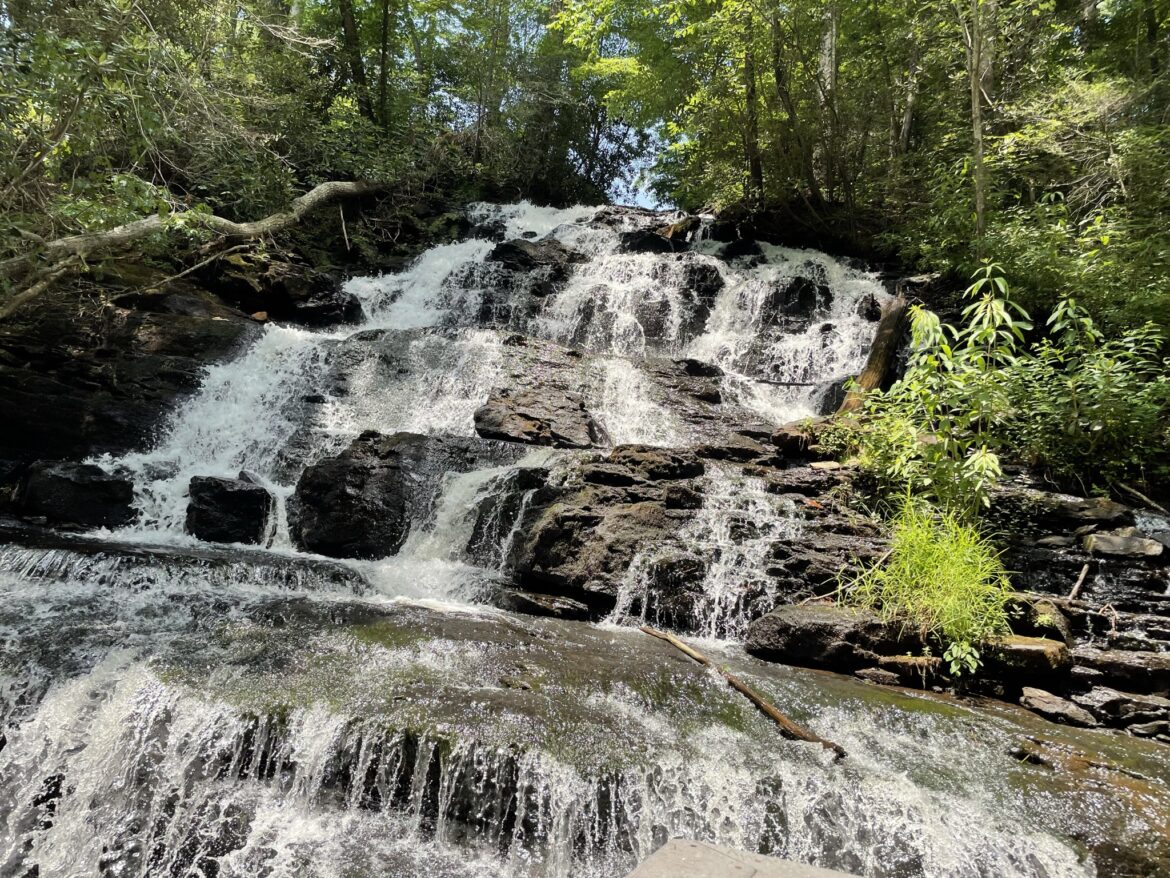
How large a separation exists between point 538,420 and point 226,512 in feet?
13.5

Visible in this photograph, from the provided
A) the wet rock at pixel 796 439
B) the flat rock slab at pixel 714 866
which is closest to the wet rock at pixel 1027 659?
the wet rock at pixel 796 439

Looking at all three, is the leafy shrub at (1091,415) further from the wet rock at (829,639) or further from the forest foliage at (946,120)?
the wet rock at (829,639)

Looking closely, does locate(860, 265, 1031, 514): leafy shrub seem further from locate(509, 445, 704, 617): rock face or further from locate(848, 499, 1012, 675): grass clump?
locate(509, 445, 704, 617): rock face

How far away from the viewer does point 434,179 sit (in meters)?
19.3

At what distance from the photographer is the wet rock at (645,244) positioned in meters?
15.9

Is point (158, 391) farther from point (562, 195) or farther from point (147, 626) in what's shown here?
point (562, 195)

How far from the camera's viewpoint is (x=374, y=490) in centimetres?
805

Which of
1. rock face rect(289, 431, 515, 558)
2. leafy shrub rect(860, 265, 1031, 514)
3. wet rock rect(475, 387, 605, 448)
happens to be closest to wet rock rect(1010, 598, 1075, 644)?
leafy shrub rect(860, 265, 1031, 514)

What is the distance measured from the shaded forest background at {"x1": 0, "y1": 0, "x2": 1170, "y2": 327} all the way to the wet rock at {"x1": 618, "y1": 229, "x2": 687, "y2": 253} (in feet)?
7.54

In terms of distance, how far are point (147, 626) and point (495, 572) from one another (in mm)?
3187

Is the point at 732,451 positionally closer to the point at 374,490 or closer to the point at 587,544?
the point at 587,544

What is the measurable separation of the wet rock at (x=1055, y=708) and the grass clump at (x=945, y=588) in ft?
1.21

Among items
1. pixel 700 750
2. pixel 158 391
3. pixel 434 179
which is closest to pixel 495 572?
pixel 700 750

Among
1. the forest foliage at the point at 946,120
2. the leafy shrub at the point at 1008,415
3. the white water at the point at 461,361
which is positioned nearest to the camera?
the leafy shrub at the point at 1008,415
